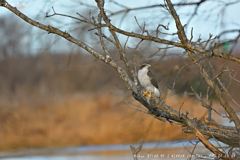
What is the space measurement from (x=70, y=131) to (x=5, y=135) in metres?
2.03

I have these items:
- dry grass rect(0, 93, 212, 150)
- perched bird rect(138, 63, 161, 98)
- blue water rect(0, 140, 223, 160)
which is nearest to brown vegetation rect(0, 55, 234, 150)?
dry grass rect(0, 93, 212, 150)

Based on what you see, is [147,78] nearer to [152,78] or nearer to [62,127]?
[152,78]

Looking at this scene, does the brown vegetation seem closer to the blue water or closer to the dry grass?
the dry grass

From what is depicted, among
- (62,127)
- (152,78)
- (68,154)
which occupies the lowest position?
(152,78)

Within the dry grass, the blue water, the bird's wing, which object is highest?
the dry grass

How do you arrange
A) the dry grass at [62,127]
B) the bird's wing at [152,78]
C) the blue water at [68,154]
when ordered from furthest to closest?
the dry grass at [62,127], the blue water at [68,154], the bird's wing at [152,78]

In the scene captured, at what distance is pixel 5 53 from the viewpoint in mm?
11852

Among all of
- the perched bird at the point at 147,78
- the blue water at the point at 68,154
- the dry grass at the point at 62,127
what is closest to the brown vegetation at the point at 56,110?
the dry grass at the point at 62,127

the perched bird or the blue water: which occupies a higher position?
the blue water

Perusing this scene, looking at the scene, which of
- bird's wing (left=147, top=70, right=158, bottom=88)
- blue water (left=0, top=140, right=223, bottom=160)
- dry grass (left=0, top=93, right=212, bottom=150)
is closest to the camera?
bird's wing (left=147, top=70, right=158, bottom=88)

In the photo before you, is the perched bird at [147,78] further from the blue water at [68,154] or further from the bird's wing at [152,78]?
the blue water at [68,154]

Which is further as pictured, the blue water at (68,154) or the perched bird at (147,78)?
the blue water at (68,154)

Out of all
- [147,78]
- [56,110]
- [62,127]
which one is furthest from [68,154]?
[147,78]

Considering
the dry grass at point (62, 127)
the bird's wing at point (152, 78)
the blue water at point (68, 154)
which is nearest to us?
the bird's wing at point (152, 78)
